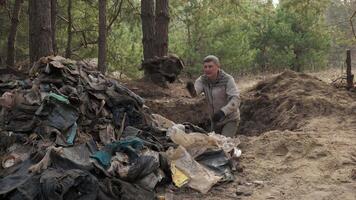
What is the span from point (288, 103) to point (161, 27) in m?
4.22

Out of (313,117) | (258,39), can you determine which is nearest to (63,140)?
(313,117)

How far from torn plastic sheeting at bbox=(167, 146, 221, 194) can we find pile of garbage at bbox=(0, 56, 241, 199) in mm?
11

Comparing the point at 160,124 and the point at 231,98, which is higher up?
the point at 231,98

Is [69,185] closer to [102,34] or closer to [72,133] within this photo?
[72,133]

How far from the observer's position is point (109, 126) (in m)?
5.95

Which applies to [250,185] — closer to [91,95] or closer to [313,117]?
[91,95]

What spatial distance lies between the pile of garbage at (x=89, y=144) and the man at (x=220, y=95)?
56cm

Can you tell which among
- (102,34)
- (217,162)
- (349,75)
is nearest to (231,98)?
(217,162)

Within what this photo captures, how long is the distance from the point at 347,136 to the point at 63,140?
14.0 feet

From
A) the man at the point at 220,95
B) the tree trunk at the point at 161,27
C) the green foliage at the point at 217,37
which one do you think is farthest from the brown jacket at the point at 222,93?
the green foliage at the point at 217,37

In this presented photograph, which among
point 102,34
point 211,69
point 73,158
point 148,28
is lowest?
point 73,158

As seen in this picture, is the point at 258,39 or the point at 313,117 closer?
the point at 313,117

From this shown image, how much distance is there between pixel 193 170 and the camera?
5.38 metres

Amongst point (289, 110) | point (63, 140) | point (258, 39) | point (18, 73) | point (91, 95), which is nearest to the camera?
point (63, 140)
